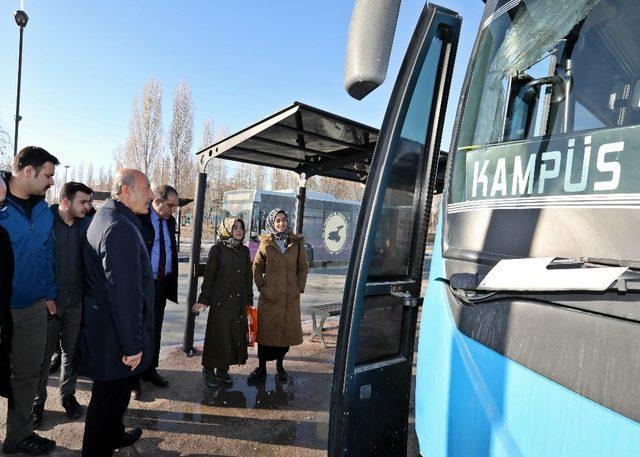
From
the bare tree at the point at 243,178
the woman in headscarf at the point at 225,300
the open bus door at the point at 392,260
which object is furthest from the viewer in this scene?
the bare tree at the point at 243,178

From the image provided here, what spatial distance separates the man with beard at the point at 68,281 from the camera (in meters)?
3.48

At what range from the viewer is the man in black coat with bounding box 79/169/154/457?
2.43 metres

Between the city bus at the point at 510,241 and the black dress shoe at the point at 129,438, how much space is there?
229 cm

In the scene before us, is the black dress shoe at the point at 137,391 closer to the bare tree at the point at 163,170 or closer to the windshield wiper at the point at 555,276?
the windshield wiper at the point at 555,276

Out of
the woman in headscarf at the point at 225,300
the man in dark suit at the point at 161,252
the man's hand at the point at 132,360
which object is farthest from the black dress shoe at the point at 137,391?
the man's hand at the point at 132,360

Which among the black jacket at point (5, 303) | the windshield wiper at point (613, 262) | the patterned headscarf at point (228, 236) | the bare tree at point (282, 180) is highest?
the bare tree at point (282, 180)

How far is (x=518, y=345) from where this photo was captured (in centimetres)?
114

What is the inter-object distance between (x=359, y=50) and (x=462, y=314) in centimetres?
90

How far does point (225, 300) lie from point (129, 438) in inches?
56.2

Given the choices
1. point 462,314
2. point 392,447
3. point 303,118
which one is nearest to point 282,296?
point 303,118

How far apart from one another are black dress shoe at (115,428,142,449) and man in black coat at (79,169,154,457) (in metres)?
0.59

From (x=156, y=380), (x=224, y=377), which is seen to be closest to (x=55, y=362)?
(x=156, y=380)

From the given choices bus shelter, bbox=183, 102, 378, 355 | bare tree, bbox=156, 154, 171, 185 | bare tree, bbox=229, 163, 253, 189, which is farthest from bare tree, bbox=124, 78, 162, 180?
bus shelter, bbox=183, 102, 378, 355

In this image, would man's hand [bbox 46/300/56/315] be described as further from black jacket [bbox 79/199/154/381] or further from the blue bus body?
the blue bus body
